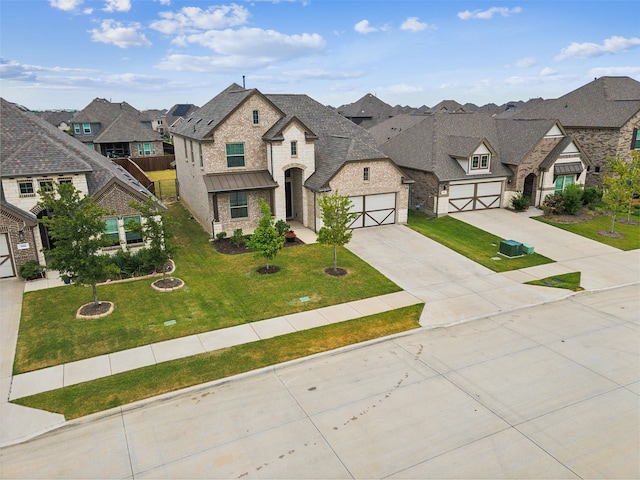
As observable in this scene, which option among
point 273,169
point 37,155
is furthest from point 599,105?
point 37,155

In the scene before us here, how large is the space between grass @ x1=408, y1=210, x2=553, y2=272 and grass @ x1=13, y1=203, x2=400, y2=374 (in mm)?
6529

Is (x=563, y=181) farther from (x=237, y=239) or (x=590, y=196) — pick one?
(x=237, y=239)

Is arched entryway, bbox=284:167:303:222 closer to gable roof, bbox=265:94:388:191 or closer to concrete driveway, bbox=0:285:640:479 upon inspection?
gable roof, bbox=265:94:388:191

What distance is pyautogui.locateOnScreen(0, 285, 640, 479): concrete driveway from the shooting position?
34.3 ft

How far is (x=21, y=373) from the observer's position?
47.1 feet

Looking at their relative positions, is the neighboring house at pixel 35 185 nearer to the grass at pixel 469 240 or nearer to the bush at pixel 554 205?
the grass at pixel 469 240

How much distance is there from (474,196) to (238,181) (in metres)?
18.2

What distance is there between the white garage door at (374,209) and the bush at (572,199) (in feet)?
42.8

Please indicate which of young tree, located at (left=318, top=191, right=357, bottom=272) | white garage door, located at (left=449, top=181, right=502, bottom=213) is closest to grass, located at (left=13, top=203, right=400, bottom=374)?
young tree, located at (left=318, top=191, right=357, bottom=272)

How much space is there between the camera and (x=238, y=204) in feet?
94.5

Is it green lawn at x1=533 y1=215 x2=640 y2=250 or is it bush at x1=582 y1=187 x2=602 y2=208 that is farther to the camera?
bush at x1=582 y1=187 x2=602 y2=208

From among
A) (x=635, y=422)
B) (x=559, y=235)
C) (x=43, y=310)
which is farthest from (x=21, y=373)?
(x=559, y=235)

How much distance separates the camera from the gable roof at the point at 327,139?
1147 inches

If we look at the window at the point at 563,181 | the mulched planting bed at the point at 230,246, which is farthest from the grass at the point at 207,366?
the window at the point at 563,181
